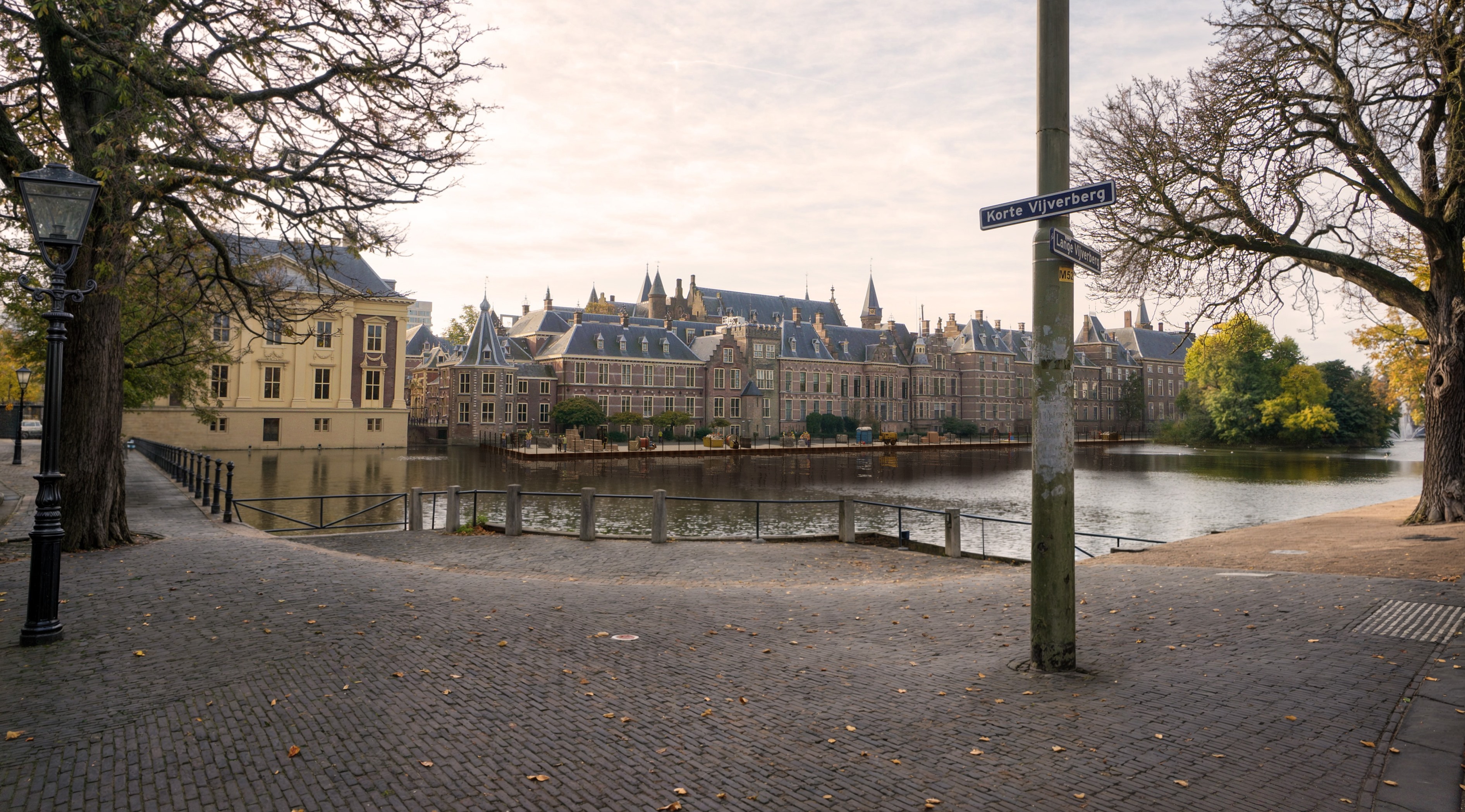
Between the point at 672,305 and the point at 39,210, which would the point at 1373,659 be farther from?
the point at 672,305

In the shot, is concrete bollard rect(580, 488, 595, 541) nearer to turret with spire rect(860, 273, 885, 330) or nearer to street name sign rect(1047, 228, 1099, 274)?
street name sign rect(1047, 228, 1099, 274)

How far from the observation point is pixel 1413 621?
7.47m

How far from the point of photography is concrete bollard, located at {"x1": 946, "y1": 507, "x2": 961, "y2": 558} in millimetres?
15336

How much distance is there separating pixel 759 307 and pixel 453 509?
81.2 m

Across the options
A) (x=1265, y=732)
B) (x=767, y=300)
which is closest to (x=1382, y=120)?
(x=1265, y=732)

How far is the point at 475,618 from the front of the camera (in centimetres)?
787

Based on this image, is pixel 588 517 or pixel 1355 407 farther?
pixel 1355 407

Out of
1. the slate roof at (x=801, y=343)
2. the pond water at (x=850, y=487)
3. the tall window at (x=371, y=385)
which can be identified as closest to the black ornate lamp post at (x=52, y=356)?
the pond water at (x=850, y=487)

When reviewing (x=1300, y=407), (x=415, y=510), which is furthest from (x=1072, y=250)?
(x=1300, y=407)

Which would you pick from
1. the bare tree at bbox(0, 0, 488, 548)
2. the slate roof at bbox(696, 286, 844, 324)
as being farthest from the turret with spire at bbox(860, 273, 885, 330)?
the bare tree at bbox(0, 0, 488, 548)

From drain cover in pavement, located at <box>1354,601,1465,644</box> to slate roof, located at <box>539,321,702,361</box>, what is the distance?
61.9 meters

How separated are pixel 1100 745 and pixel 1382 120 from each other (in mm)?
15401

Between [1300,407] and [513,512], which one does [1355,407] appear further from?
[513,512]

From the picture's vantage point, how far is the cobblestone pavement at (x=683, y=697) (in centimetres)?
434
